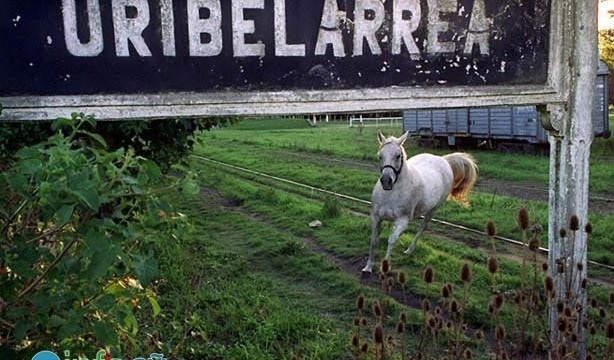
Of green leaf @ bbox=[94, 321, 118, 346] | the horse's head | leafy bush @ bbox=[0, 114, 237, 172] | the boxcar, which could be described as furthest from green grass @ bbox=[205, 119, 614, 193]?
green leaf @ bbox=[94, 321, 118, 346]

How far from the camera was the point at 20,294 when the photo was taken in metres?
1.87

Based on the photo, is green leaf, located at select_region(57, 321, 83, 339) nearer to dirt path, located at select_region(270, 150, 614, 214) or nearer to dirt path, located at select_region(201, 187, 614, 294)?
dirt path, located at select_region(201, 187, 614, 294)

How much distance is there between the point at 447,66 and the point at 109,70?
1.49 m

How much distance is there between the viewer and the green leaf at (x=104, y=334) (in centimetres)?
179

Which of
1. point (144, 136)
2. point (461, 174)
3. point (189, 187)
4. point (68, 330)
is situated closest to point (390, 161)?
point (461, 174)

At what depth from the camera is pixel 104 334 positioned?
5.90ft

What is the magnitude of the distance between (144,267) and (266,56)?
1.27 m

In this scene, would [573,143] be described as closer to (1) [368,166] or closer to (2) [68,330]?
(2) [68,330]

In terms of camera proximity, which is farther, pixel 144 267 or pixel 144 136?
pixel 144 136

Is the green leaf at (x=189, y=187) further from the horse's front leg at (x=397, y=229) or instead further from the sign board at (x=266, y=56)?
the horse's front leg at (x=397, y=229)

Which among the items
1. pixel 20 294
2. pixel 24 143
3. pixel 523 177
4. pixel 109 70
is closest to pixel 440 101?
pixel 109 70

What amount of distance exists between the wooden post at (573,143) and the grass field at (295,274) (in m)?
0.53

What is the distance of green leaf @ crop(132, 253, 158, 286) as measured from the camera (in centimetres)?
180

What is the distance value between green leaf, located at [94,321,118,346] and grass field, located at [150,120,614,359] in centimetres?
109
